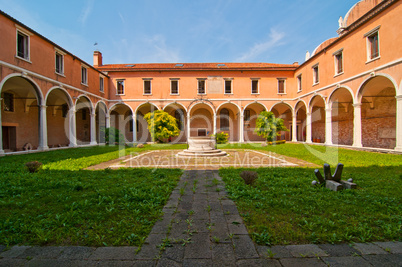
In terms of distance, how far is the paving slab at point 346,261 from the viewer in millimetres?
1920

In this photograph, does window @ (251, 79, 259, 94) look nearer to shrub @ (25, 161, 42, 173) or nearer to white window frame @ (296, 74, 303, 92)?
white window frame @ (296, 74, 303, 92)

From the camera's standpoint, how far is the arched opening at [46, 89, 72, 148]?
59.4 ft

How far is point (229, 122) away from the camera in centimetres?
2650

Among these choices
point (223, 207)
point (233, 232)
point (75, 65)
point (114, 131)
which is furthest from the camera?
point (114, 131)

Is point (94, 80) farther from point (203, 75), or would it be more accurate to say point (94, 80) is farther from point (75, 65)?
point (203, 75)

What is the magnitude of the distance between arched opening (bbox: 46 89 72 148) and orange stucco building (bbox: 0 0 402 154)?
0.10m

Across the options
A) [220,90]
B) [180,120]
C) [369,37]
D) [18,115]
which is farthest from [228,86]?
[18,115]

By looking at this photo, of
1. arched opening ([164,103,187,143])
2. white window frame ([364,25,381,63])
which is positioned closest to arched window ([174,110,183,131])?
arched opening ([164,103,187,143])

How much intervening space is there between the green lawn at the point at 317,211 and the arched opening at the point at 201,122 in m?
21.7

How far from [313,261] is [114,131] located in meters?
20.0

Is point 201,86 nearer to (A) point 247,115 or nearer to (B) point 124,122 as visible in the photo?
(A) point 247,115

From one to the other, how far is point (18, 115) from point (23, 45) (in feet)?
20.8

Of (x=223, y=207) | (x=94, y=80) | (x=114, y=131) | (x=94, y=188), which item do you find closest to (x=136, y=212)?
(x=223, y=207)

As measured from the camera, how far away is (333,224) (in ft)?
8.76
